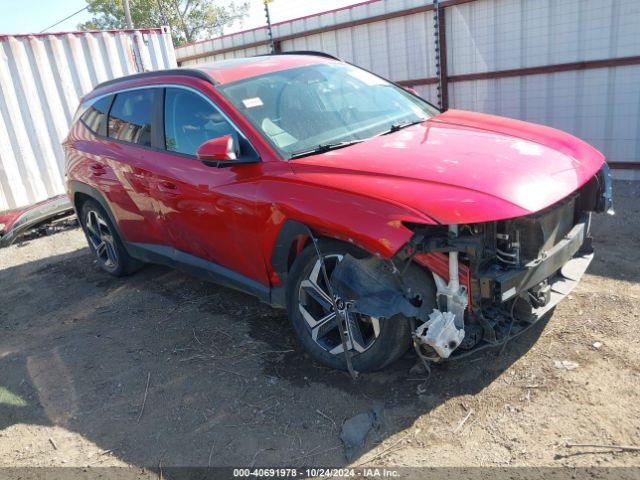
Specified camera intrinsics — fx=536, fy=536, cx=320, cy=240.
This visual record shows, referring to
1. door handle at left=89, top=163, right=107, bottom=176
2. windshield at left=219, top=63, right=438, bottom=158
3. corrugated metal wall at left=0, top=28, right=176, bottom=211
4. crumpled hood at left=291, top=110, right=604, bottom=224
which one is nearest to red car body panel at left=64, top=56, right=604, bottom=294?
crumpled hood at left=291, top=110, right=604, bottom=224

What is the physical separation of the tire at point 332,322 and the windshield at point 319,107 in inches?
28.4

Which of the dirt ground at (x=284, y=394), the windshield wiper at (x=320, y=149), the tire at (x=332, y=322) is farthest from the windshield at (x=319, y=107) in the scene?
the dirt ground at (x=284, y=394)

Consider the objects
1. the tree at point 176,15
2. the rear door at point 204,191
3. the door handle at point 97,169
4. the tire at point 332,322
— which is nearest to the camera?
the tire at point 332,322

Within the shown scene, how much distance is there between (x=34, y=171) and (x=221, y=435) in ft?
26.0

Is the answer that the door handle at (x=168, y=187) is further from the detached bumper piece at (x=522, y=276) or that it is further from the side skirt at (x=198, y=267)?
the detached bumper piece at (x=522, y=276)

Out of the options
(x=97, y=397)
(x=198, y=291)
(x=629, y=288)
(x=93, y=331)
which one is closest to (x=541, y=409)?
(x=629, y=288)

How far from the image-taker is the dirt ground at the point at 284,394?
2709mm

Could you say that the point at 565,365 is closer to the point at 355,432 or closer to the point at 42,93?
the point at 355,432

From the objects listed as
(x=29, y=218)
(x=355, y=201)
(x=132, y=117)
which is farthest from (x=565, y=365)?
(x=29, y=218)

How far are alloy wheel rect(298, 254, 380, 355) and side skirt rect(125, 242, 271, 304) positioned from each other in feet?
1.30

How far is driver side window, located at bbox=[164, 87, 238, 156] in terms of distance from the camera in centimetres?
376

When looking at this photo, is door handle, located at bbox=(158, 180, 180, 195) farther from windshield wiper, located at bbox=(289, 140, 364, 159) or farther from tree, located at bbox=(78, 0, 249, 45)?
tree, located at bbox=(78, 0, 249, 45)

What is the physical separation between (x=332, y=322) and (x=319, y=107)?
1.56 m

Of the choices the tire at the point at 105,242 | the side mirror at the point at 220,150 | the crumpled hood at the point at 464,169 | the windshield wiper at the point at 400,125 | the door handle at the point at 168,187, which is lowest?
the tire at the point at 105,242
